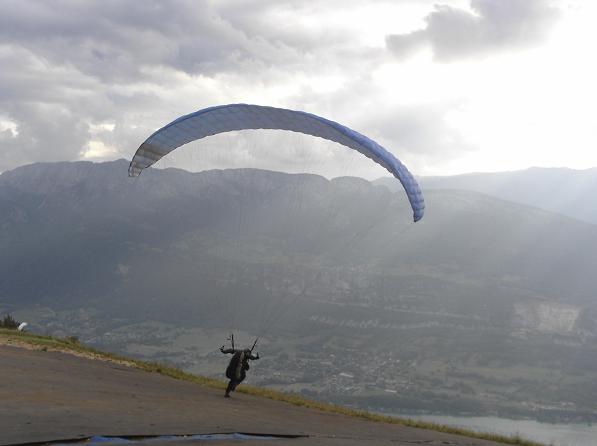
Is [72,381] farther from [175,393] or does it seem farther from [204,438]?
[204,438]

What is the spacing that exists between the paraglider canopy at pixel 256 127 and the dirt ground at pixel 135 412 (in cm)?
981

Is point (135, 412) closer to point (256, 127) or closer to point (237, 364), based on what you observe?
point (237, 364)

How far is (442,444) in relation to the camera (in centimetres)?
1823

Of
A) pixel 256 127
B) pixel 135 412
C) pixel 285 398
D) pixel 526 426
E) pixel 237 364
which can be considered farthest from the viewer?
pixel 526 426

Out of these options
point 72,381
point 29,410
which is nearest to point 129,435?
point 29,410

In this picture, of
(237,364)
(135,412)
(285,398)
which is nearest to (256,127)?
(237,364)

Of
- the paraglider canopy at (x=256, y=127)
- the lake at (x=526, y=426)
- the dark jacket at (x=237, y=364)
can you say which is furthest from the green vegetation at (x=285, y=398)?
the lake at (x=526, y=426)

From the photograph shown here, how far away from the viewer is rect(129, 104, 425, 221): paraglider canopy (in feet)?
83.9

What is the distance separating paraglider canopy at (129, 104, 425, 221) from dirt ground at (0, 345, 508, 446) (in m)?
9.81

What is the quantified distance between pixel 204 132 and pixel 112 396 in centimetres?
1394

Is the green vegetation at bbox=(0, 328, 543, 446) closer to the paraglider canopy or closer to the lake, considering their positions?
the paraglider canopy

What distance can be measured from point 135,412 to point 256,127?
52.7 feet

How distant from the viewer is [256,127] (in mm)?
27703

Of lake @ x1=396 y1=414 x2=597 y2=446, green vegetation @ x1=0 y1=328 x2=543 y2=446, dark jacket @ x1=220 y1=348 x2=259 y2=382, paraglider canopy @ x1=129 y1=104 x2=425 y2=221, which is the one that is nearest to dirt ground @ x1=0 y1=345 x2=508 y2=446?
dark jacket @ x1=220 y1=348 x2=259 y2=382
